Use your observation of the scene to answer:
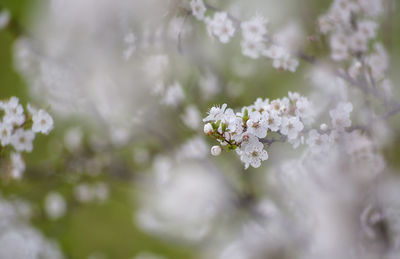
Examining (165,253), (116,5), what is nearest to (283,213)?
(116,5)

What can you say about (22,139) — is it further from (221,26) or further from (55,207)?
(55,207)

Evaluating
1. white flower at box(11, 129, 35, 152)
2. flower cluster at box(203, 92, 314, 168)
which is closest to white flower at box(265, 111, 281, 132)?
flower cluster at box(203, 92, 314, 168)

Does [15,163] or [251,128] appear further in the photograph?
[15,163]

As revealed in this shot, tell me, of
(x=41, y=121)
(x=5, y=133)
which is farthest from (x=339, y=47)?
(x=5, y=133)

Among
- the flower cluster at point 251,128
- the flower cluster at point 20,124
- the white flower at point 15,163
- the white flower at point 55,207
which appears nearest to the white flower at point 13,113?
the flower cluster at point 20,124

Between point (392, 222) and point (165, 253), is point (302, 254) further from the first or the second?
point (165, 253)

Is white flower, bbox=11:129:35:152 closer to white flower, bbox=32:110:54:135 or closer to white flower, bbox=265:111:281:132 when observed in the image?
white flower, bbox=32:110:54:135
